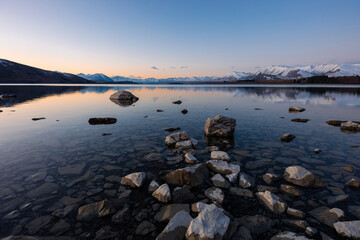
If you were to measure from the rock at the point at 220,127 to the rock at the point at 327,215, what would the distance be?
7.68 m

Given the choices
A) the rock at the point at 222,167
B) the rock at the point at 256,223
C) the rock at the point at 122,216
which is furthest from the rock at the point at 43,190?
the rock at the point at 256,223

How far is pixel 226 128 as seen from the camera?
42.3 ft

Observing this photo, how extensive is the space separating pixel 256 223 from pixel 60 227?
17.6ft

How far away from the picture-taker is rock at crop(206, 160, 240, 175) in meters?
7.16

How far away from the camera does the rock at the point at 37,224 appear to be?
4.52m

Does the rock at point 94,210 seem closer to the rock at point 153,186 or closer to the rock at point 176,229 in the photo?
the rock at point 153,186

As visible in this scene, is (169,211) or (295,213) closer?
(295,213)

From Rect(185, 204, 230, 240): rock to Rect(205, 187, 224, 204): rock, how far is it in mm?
1348

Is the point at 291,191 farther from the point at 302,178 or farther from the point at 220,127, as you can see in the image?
the point at 220,127

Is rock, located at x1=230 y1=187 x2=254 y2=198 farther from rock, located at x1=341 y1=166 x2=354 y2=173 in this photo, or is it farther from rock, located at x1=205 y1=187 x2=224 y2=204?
rock, located at x1=341 y1=166 x2=354 y2=173

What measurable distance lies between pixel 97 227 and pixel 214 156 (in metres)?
5.90

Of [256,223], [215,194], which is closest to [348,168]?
[256,223]

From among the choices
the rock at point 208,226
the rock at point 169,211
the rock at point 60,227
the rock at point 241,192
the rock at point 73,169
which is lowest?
the rock at point 241,192

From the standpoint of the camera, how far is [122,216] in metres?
5.02
